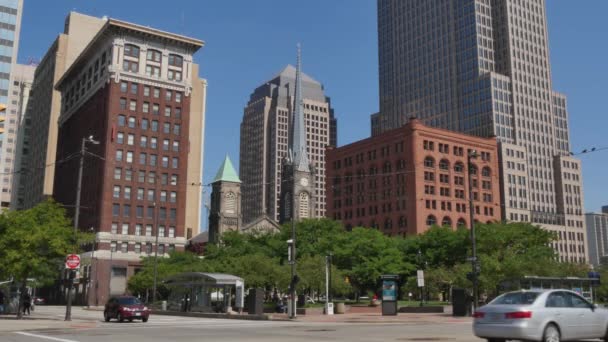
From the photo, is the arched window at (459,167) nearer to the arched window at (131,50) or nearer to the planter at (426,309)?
the arched window at (131,50)

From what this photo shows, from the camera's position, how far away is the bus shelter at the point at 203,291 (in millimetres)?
46812

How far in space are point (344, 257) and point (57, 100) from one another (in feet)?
332

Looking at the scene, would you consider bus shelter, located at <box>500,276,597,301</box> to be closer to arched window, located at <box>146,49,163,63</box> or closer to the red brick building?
the red brick building


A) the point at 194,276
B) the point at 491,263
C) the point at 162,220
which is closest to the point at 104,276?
the point at 162,220

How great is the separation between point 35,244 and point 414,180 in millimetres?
95217

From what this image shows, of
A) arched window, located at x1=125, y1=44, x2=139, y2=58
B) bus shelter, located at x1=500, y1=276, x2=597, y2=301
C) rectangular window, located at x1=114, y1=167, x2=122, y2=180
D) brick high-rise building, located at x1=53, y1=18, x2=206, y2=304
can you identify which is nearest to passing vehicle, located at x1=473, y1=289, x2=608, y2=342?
bus shelter, located at x1=500, y1=276, x2=597, y2=301

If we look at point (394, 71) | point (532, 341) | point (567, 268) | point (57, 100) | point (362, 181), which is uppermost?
point (394, 71)

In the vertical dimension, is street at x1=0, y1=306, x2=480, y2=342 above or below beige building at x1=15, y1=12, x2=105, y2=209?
below

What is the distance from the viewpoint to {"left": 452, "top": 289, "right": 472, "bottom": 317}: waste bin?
139ft

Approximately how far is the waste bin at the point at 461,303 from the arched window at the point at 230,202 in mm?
113530

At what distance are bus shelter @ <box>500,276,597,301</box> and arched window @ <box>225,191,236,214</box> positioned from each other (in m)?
115

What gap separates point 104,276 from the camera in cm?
9388

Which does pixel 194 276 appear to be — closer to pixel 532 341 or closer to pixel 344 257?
pixel 344 257

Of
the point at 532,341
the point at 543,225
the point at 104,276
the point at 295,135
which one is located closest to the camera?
the point at 532,341
